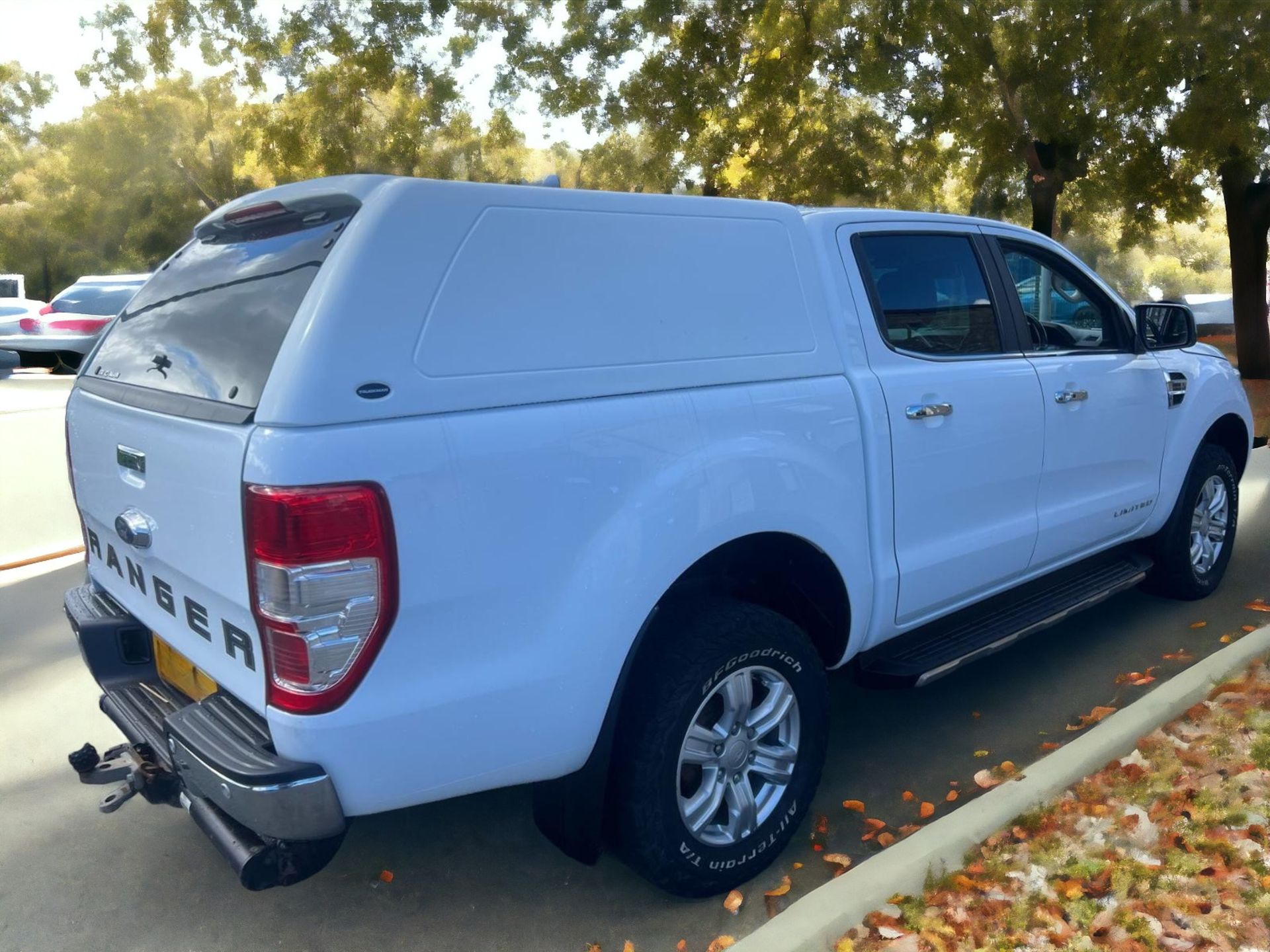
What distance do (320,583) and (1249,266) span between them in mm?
15966

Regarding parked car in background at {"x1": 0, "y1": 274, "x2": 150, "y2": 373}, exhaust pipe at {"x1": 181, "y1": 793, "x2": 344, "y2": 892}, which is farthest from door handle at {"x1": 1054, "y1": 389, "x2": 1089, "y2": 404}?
parked car in background at {"x1": 0, "y1": 274, "x2": 150, "y2": 373}

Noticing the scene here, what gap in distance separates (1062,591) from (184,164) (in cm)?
3789

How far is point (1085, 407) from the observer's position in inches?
171

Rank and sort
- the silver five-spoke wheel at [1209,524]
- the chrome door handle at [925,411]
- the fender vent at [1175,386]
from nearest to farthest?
the chrome door handle at [925,411] < the fender vent at [1175,386] < the silver five-spoke wheel at [1209,524]

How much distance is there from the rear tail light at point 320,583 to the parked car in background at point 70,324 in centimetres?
1734

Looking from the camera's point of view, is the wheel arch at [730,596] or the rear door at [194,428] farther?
the wheel arch at [730,596]

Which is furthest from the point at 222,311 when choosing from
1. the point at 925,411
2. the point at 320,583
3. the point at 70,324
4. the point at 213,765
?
the point at 70,324

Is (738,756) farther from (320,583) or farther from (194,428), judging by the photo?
(194,428)

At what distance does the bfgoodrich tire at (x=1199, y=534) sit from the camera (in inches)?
206

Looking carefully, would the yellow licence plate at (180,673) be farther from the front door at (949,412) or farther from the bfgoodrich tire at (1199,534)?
the bfgoodrich tire at (1199,534)

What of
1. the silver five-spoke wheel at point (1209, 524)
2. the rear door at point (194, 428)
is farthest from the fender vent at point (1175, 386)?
the rear door at point (194, 428)

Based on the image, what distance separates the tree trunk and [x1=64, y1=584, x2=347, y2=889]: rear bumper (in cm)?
1510

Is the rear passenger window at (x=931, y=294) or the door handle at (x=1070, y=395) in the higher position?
the rear passenger window at (x=931, y=294)

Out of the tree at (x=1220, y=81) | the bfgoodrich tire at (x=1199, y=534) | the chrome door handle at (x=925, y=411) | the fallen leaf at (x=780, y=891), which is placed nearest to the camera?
the fallen leaf at (x=780, y=891)
